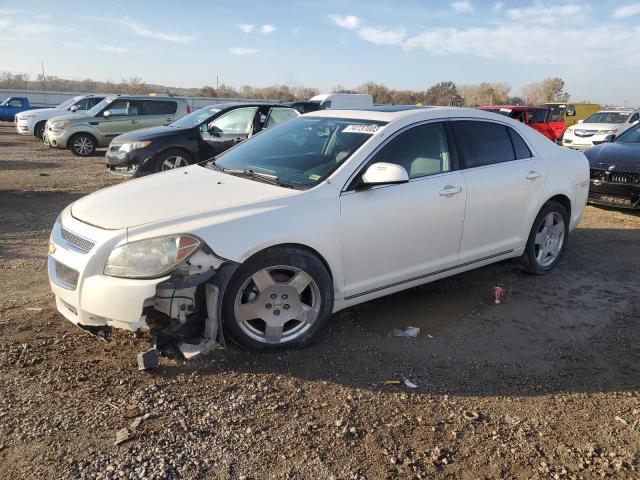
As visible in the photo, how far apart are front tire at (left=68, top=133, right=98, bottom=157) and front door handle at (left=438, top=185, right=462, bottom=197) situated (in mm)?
14192

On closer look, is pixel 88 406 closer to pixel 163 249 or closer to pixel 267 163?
pixel 163 249

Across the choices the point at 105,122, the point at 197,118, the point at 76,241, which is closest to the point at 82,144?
the point at 105,122

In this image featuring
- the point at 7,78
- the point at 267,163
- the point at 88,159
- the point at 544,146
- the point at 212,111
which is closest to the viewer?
the point at 267,163

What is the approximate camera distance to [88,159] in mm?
15125

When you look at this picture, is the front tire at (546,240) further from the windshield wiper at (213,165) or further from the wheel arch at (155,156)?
the wheel arch at (155,156)

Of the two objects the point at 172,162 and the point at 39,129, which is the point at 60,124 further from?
the point at 172,162

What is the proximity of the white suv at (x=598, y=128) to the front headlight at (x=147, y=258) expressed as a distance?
18.1m

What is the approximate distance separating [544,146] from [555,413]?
3072 mm

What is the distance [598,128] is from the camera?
1895 cm


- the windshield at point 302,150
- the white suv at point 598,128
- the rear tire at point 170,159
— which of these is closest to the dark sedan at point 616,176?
the windshield at point 302,150

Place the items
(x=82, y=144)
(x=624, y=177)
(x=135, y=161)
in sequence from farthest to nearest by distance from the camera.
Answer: (x=82, y=144) → (x=135, y=161) → (x=624, y=177)

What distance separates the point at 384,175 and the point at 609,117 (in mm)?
20505

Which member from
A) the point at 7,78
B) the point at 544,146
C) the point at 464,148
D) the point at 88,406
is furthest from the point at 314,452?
the point at 7,78

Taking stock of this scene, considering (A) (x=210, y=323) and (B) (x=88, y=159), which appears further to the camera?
(B) (x=88, y=159)
